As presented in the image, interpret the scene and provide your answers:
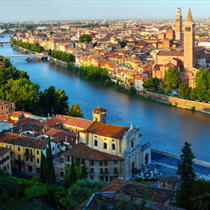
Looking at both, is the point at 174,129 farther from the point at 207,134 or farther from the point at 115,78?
the point at 115,78

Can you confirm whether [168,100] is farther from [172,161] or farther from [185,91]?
[172,161]

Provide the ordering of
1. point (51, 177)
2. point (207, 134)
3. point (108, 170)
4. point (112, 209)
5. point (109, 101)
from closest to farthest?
point (112, 209) → point (51, 177) → point (108, 170) → point (207, 134) → point (109, 101)

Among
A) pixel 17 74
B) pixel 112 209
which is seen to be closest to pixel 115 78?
pixel 17 74

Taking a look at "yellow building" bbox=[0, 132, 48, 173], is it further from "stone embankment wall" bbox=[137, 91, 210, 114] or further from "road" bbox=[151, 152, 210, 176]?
"stone embankment wall" bbox=[137, 91, 210, 114]

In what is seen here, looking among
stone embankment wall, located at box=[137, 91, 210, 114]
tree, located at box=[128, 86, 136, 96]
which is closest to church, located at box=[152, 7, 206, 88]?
tree, located at box=[128, 86, 136, 96]

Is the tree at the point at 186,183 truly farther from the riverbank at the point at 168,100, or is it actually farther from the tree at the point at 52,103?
the riverbank at the point at 168,100

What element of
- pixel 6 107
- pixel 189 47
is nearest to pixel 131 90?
pixel 189 47
